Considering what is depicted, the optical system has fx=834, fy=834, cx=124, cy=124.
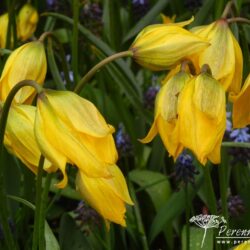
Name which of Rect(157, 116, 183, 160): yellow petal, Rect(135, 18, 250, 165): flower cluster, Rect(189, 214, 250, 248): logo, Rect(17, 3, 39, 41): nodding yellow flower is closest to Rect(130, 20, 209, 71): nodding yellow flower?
Rect(135, 18, 250, 165): flower cluster

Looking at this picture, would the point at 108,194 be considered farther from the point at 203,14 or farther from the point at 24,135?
the point at 203,14

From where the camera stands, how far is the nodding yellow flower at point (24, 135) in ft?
4.76

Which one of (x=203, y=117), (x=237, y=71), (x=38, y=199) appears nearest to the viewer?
(x=203, y=117)

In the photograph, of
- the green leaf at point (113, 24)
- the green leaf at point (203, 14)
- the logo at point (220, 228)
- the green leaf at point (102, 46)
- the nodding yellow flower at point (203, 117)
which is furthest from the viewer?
the green leaf at point (113, 24)

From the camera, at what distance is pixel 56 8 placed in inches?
122

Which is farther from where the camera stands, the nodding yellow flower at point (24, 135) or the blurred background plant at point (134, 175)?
the blurred background plant at point (134, 175)

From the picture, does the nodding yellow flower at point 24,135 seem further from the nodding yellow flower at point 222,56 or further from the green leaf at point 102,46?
the green leaf at point 102,46

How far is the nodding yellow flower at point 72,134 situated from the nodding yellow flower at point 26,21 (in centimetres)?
161

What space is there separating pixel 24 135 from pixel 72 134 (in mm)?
175

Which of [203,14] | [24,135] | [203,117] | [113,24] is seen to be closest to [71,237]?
[24,135]

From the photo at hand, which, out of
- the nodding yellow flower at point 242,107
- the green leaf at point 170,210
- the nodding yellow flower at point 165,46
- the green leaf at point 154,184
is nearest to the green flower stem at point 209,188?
the nodding yellow flower at point 242,107

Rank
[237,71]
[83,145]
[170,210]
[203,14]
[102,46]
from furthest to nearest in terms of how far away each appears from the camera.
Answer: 1. [203,14]
2. [102,46]
3. [170,210]
4. [237,71]
5. [83,145]

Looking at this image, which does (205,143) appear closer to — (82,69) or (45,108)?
(45,108)

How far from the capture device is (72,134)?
130 centimetres
